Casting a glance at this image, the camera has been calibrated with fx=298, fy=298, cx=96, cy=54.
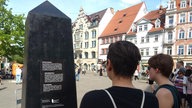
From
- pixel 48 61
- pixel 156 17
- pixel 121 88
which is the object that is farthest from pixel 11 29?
pixel 121 88

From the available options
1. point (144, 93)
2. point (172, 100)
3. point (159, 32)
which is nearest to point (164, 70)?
point (172, 100)

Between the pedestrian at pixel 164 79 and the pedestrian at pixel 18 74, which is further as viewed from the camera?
the pedestrian at pixel 18 74

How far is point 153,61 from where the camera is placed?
3.24 m

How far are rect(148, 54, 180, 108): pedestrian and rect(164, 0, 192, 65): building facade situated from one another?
42.7m

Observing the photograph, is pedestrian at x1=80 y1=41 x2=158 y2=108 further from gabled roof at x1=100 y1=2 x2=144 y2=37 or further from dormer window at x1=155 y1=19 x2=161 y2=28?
gabled roof at x1=100 y1=2 x2=144 y2=37

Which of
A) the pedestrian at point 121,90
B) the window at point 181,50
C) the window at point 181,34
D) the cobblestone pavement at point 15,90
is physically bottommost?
the cobblestone pavement at point 15,90

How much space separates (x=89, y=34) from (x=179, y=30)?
94.6 ft

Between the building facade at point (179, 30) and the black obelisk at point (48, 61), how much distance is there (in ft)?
139

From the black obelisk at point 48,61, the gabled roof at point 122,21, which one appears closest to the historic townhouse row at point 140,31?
the gabled roof at point 122,21

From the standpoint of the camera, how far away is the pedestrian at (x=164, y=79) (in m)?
3.00

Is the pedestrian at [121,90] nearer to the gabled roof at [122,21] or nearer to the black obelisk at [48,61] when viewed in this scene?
the black obelisk at [48,61]

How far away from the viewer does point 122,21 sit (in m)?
63.4

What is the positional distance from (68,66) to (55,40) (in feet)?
1.29

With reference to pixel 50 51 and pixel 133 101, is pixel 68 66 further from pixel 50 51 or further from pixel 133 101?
pixel 133 101
